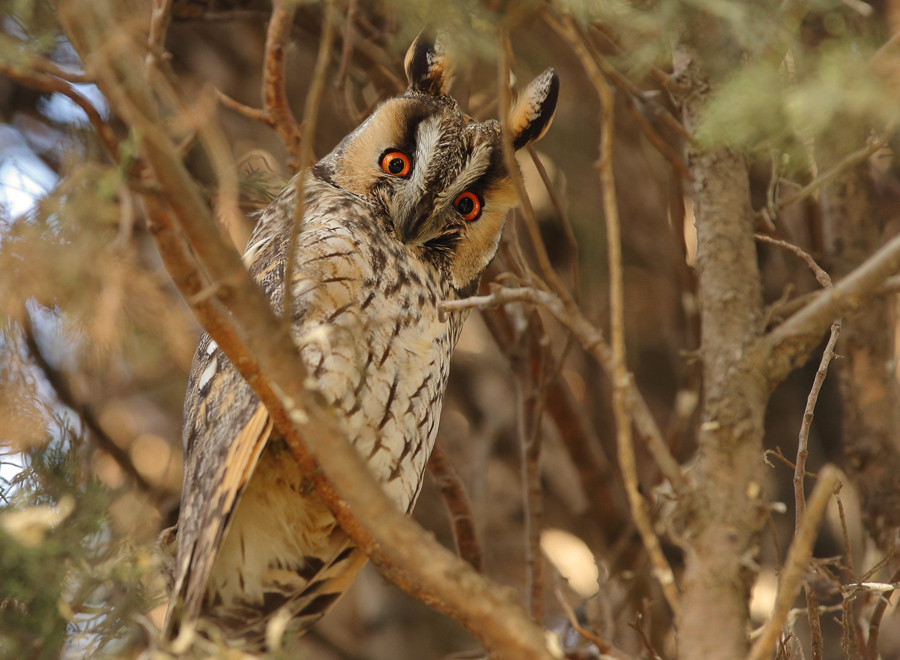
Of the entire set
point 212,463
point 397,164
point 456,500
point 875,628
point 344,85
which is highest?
point 344,85

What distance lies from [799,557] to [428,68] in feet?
5.06

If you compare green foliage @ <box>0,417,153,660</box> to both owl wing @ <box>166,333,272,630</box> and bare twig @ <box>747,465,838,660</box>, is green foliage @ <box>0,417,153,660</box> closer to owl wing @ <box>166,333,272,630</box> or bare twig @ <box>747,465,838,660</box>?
owl wing @ <box>166,333,272,630</box>

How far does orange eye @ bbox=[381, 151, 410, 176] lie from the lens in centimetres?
189

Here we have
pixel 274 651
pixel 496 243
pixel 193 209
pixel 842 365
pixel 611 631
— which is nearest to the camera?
pixel 193 209

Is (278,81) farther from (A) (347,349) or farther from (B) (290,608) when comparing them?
(B) (290,608)

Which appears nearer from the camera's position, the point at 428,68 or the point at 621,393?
the point at 621,393

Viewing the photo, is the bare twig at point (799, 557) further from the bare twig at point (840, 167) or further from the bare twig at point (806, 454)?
the bare twig at point (840, 167)

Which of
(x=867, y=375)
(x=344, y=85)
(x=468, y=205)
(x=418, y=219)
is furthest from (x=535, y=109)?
(x=867, y=375)

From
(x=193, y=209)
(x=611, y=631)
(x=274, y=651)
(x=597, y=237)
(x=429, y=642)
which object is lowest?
(x=429, y=642)

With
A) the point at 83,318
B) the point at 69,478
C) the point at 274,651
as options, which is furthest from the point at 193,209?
the point at 83,318

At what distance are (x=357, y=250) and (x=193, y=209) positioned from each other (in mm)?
729

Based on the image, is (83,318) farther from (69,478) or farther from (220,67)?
(220,67)

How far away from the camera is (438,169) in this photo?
70.6 inches

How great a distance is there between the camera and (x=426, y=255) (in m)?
1.89
